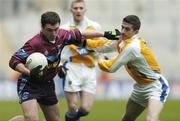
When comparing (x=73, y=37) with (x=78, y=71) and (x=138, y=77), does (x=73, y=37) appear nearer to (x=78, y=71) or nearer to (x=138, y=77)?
(x=138, y=77)

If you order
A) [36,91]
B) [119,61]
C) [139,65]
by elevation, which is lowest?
[36,91]

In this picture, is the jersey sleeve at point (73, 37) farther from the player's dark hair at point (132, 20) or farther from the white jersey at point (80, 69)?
the white jersey at point (80, 69)

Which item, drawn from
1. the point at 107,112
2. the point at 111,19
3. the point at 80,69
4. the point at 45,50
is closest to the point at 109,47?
the point at 45,50

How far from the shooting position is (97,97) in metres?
25.4

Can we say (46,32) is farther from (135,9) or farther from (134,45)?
(135,9)

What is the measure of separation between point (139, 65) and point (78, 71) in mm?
2758

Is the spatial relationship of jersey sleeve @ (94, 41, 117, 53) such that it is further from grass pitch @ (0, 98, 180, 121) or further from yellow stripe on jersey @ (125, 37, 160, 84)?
grass pitch @ (0, 98, 180, 121)

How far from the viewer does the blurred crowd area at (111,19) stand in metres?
29.1

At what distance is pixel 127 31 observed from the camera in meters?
10.3

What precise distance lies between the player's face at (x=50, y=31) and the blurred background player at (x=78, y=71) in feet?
8.32

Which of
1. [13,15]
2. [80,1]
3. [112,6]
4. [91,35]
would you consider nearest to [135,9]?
[112,6]

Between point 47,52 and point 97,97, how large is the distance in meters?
15.5

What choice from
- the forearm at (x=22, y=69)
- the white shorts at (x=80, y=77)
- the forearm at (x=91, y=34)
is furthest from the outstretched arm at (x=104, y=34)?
the white shorts at (x=80, y=77)

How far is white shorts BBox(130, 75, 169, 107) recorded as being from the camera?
34.0 ft
